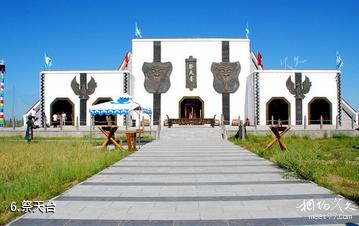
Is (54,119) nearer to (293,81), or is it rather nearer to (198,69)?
(198,69)

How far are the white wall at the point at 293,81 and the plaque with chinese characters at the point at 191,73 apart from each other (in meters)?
5.75

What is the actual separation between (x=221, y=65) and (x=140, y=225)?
96.8ft

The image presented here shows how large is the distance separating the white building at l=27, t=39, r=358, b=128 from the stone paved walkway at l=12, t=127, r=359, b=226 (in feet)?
74.3

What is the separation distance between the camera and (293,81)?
31859 mm

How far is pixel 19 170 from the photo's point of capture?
9711mm

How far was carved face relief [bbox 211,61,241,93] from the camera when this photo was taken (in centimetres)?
3334

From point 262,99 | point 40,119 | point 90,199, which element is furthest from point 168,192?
point 40,119

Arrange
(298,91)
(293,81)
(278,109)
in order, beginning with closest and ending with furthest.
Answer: (298,91) → (293,81) → (278,109)

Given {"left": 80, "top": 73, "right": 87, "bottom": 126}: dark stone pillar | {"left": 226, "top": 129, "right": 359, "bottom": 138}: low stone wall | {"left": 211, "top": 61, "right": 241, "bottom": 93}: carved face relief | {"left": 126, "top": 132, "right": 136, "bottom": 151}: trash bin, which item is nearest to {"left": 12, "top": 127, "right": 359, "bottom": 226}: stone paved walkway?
{"left": 126, "top": 132, "right": 136, "bottom": 151}: trash bin

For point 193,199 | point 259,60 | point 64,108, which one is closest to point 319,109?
point 259,60

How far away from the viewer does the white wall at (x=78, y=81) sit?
105 ft

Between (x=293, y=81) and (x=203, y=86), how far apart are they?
300 inches

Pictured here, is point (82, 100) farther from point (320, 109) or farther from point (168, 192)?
point (168, 192)

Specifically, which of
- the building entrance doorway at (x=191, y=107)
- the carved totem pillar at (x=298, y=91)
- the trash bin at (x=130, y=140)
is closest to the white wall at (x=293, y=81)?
the carved totem pillar at (x=298, y=91)
